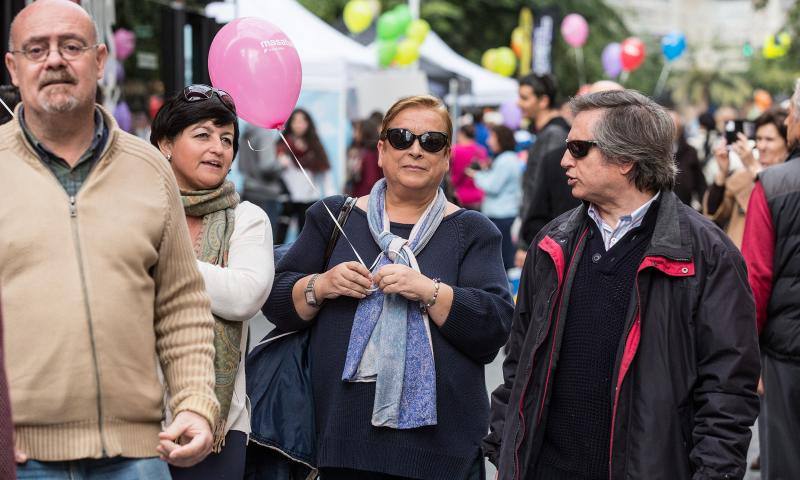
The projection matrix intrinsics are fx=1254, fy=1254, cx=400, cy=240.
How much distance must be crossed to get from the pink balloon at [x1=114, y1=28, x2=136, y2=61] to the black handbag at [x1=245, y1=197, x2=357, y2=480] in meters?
8.56

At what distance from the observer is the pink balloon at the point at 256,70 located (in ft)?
16.0

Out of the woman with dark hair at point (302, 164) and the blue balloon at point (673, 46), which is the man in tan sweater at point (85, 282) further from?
the blue balloon at point (673, 46)

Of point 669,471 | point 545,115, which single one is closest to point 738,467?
point 669,471

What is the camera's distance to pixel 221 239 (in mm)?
3994

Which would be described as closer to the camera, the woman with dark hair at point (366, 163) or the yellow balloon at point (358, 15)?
the woman with dark hair at point (366, 163)

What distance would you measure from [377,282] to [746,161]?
3.61 m

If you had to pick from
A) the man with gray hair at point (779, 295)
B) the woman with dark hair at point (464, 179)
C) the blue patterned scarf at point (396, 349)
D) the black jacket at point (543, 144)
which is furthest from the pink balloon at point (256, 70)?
the woman with dark hair at point (464, 179)

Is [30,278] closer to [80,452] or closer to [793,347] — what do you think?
[80,452]

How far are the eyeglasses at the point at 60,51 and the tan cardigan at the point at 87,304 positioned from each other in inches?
6.6

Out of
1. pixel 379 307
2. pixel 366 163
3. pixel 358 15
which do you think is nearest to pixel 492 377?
pixel 366 163

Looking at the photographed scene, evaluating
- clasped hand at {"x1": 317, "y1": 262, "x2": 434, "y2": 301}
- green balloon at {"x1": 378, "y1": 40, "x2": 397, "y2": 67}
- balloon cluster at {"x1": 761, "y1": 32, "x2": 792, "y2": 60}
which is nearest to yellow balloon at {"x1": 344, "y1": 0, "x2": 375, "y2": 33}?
green balloon at {"x1": 378, "y1": 40, "x2": 397, "y2": 67}

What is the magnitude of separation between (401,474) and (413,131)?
122cm

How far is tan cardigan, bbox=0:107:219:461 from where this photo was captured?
2.86m

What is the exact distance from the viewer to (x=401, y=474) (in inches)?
170
